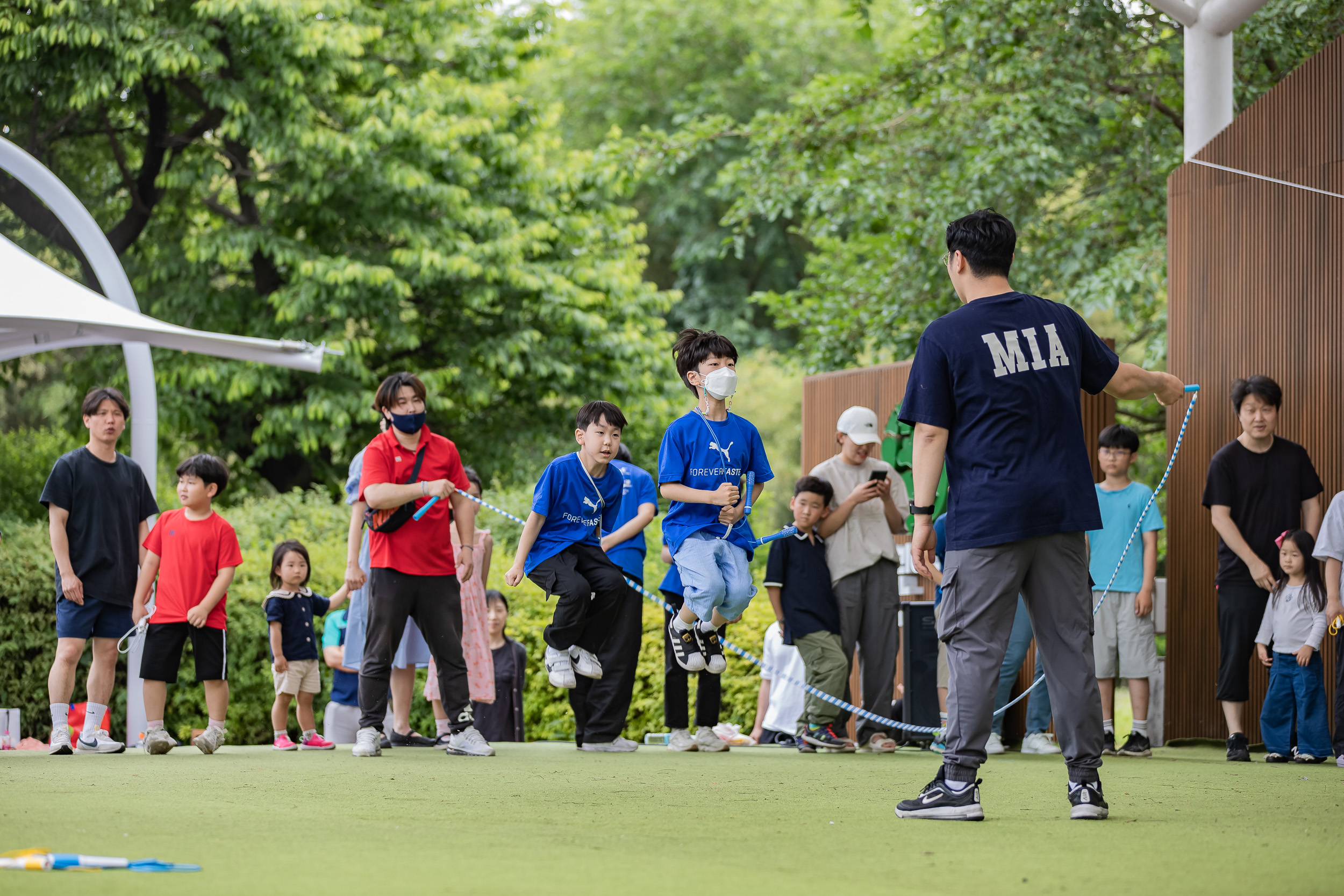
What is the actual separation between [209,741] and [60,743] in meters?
0.74

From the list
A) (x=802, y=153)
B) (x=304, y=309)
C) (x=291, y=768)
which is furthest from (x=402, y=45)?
(x=291, y=768)

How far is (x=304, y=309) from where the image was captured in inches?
636

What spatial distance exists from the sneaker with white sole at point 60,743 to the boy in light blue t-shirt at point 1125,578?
5.37 metres

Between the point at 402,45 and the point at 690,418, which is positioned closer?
the point at 690,418

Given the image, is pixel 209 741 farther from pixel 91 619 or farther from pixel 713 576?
pixel 713 576

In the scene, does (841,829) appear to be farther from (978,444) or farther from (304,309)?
(304,309)

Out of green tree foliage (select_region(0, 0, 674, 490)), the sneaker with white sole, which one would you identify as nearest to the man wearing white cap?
the sneaker with white sole

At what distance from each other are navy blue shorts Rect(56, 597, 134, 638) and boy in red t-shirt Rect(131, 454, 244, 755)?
0.09 metres

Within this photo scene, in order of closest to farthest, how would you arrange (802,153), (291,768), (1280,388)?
(291,768) < (1280,388) < (802,153)

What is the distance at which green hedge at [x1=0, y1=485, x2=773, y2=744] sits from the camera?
9.66 meters

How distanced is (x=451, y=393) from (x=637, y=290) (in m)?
2.97

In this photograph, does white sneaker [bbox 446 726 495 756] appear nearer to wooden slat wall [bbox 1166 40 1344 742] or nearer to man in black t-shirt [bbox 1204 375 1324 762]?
man in black t-shirt [bbox 1204 375 1324 762]

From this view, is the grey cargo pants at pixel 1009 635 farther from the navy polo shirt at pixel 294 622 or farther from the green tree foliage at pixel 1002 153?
the green tree foliage at pixel 1002 153

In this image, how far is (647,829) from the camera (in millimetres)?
3947
